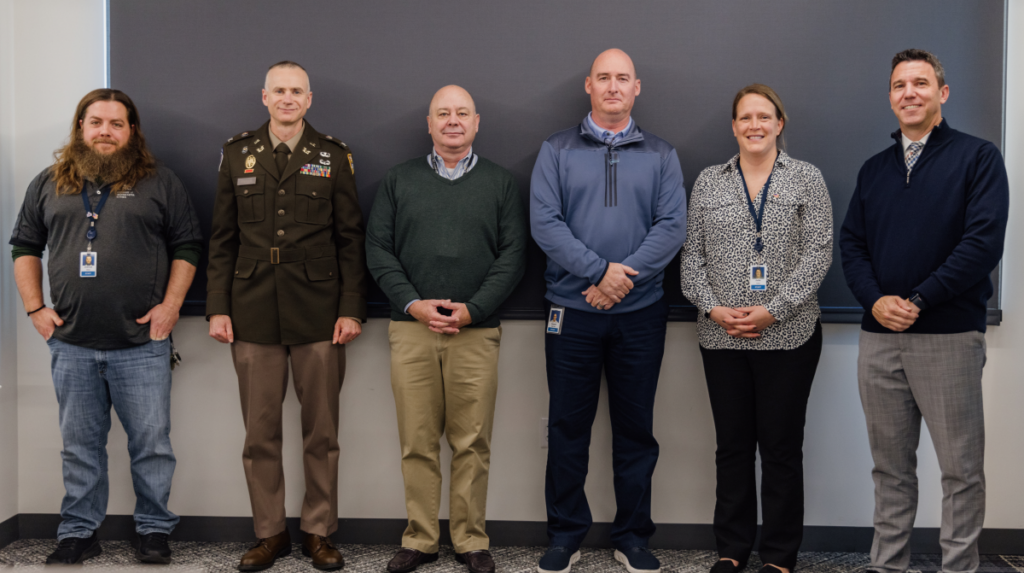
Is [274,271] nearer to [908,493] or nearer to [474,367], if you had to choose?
Result: [474,367]

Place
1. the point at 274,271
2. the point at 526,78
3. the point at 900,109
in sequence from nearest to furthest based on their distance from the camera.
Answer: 1. the point at 900,109
2. the point at 274,271
3. the point at 526,78

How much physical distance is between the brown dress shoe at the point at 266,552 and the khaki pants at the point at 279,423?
0.04 meters

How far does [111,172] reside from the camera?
2684 mm

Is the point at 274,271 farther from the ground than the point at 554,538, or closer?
farther from the ground

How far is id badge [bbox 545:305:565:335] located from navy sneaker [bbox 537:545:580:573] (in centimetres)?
88

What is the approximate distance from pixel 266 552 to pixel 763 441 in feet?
6.82

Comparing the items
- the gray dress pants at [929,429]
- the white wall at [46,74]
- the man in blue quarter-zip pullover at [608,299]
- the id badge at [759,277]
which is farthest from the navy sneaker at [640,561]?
the white wall at [46,74]

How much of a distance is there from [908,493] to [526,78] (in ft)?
7.51

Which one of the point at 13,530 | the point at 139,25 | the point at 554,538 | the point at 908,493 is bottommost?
the point at 13,530

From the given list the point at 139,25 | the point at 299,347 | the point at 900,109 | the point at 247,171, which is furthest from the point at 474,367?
the point at 139,25

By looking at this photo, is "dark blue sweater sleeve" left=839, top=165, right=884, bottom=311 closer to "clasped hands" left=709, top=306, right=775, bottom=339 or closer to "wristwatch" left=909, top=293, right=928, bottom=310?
"wristwatch" left=909, top=293, right=928, bottom=310

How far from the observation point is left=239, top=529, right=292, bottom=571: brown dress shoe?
2.68m

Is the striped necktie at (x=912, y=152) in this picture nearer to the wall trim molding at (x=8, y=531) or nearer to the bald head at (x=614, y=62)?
the bald head at (x=614, y=62)

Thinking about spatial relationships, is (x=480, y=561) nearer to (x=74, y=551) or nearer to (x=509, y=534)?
(x=509, y=534)
